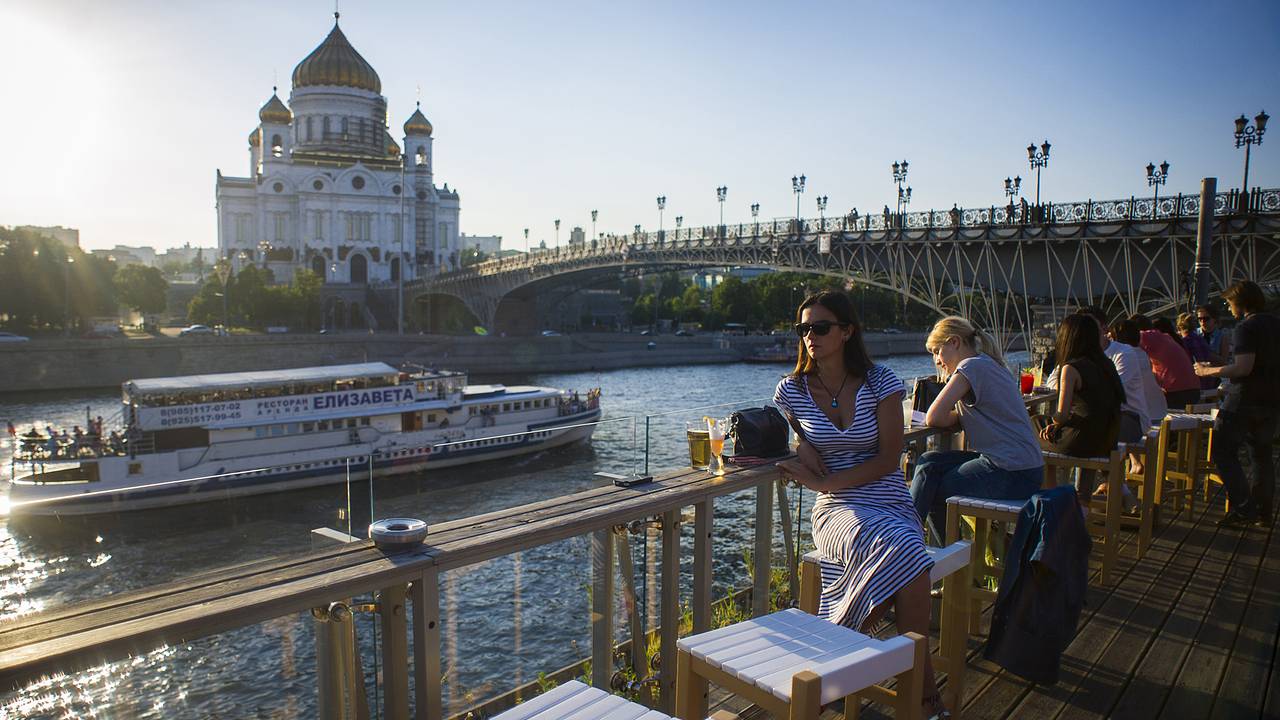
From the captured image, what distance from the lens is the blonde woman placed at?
3.62m

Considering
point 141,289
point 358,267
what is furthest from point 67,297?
point 358,267

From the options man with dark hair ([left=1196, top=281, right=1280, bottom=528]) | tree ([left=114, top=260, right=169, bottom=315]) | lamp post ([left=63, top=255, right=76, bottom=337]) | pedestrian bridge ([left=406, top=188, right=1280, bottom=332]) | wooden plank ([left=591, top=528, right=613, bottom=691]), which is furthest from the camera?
tree ([left=114, top=260, right=169, bottom=315])

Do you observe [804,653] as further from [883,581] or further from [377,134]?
[377,134]

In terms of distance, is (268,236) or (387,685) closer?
(387,685)

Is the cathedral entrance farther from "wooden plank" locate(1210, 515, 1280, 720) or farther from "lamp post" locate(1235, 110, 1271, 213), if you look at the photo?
"wooden plank" locate(1210, 515, 1280, 720)

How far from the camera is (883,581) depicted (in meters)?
2.74

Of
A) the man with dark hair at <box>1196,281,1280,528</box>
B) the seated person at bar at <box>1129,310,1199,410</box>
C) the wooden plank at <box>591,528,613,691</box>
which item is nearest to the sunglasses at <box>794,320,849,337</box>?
the wooden plank at <box>591,528,613,691</box>

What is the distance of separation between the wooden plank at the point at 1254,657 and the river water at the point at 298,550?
1933mm

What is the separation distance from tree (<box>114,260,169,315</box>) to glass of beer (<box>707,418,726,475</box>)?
59959 mm

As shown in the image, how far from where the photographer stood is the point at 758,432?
321 centimetres

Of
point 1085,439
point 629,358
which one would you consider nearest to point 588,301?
point 629,358

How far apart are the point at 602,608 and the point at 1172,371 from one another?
17.6 ft

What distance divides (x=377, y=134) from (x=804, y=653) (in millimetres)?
77575

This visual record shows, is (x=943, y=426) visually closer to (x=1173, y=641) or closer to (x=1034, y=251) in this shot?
(x=1173, y=641)
